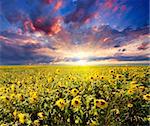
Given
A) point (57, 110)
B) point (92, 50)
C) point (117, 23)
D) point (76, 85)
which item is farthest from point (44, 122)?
point (117, 23)

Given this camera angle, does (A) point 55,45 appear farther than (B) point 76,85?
Yes

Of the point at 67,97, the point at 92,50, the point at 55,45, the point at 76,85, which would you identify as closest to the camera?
the point at 67,97

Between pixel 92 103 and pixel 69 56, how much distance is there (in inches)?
79.2

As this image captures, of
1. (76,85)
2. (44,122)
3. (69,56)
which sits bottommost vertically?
(44,122)

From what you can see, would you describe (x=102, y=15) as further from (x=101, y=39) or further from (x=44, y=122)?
(x=44, y=122)

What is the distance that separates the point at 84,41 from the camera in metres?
5.22

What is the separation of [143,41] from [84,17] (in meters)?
0.97

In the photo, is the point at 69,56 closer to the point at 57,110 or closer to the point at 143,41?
the point at 143,41

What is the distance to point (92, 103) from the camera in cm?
338

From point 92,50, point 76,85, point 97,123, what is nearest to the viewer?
point 97,123

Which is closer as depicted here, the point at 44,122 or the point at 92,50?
the point at 44,122

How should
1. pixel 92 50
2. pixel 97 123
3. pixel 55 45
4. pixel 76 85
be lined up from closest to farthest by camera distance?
pixel 97 123 → pixel 76 85 → pixel 92 50 → pixel 55 45

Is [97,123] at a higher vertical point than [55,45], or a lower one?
lower

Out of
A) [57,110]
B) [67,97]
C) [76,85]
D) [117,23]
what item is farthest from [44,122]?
[117,23]
